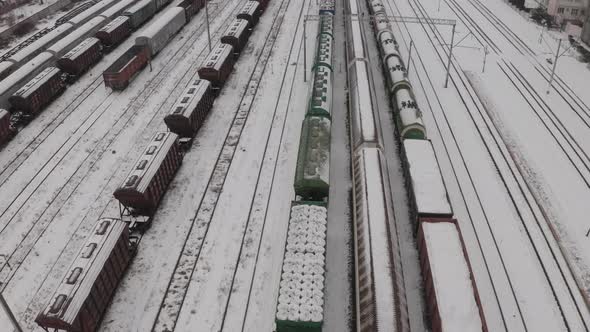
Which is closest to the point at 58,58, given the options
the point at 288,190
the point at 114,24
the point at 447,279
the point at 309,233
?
the point at 114,24

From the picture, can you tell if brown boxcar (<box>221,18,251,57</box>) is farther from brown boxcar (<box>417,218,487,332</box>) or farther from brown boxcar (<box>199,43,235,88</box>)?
brown boxcar (<box>417,218,487,332</box>)

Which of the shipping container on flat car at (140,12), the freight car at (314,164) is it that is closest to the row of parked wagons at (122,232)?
the freight car at (314,164)

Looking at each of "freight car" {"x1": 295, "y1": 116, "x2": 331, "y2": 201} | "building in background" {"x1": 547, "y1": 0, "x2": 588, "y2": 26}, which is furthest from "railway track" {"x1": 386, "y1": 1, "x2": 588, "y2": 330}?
"building in background" {"x1": 547, "y1": 0, "x2": 588, "y2": 26}

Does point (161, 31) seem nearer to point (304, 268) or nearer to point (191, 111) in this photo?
point (191, 111)

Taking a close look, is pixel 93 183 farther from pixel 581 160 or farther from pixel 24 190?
pixel 581 160

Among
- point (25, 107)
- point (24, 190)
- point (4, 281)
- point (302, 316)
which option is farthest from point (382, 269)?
point (25, 107)
